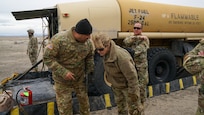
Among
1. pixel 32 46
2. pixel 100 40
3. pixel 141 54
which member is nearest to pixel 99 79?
pixel 141 54

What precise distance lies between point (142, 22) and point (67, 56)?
3.49m

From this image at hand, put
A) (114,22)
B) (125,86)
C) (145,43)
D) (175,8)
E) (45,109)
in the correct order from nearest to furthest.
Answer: (125,86) < (45,109) < (145,43) < (114,22) < (175,8)

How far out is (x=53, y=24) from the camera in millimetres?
6535

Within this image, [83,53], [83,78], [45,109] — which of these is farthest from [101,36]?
[45,109]

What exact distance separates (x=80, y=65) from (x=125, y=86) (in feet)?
2.62

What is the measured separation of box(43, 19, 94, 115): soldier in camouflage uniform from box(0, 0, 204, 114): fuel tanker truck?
1.42 m

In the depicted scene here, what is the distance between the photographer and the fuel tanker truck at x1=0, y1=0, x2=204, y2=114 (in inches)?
222

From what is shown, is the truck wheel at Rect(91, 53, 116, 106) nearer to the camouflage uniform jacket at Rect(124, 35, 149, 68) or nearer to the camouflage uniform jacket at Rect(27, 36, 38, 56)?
the camouflage uniform jacket at Rect(124, 35, 149, 68)

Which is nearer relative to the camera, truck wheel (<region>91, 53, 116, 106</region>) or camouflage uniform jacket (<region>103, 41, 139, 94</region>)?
camouflage uniform jacket (<region>103, 41, 139, 94</region>)

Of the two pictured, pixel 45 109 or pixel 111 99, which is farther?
pixel 111 99

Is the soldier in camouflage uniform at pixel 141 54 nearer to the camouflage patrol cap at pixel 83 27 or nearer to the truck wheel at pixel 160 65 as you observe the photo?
the truck wheel at pixel 160 65

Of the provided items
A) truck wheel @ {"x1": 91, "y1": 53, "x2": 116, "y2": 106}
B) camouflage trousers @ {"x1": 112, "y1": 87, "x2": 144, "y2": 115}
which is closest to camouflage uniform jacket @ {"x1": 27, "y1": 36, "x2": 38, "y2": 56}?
truck wheel @ {"x1": 91, "y1": 53, "x2": 116, "y2": 106}

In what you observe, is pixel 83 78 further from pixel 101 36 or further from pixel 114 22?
pixel 114 22

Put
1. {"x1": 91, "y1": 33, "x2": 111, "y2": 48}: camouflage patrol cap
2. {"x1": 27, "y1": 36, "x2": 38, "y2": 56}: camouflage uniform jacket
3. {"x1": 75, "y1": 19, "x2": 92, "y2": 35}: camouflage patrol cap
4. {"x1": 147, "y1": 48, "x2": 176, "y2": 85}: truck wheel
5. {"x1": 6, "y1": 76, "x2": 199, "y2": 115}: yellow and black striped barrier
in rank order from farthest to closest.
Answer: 1. {"x1": 27, "y1": 36, "x2": 38, "y2": 56}: camouflage uniform jacket
2. {"x1": 147, "y1": 48, "x2": 176, "y2": 85}: truck wheel
3. {"x1": 6, "y1": 76, "x2": 199, "y2": 115}: yellow and black striped barrier
4. {"x1": 75, "y1": 19, "x2": 92, "y2": 35}: camouflage patrol cap
5. {"x1": 91, "y1": 33, "x2": 111, "y2": 48}: camouflage patrol cap
